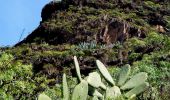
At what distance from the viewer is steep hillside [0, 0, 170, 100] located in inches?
1570

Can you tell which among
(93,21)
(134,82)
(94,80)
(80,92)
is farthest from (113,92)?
(93,21)

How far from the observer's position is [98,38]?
53000 millimetres

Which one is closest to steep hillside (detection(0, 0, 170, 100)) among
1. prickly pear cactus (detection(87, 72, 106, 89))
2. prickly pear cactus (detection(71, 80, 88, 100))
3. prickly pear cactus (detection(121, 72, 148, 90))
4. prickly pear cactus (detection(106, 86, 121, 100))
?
prickly pear cactus (detection(121, 72, 148, 90))

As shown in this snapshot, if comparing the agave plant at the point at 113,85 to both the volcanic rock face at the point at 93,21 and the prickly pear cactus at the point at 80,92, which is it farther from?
the volcanic rock face at the point at 93,21

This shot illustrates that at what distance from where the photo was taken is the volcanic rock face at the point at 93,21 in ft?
171

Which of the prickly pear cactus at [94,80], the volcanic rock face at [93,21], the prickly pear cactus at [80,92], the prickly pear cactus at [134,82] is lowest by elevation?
the volcanic rock face at [93,21]

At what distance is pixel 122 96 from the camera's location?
33.5 feet

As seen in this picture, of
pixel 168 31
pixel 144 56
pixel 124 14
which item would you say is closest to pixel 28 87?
pixel 144 56

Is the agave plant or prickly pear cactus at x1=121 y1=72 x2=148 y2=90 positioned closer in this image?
the agave plant

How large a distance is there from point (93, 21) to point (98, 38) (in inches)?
187

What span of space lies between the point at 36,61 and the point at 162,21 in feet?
56.8

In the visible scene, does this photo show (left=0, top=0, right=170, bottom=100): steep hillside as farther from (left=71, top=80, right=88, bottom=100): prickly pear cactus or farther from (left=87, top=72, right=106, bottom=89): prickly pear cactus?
(left=71, top=80, right=88, bottom=100): prickly pear cactus

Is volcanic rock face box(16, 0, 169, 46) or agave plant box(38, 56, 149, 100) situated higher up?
agave plant box(38, 56, 149, 100)

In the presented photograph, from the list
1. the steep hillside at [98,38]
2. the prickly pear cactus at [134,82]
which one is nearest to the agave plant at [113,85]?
the prickly pear cactus at [134,82]
